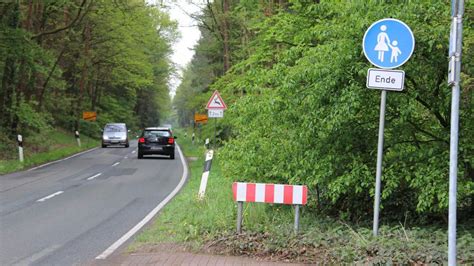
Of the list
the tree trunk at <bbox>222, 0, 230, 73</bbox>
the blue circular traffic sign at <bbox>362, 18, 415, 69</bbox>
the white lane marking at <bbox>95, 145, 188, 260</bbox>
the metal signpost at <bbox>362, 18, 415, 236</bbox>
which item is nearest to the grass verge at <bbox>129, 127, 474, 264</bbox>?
the white lane marking at <bbox>95, 145, 188, 260</bbox>

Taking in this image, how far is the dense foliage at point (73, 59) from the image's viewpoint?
25.4 metres

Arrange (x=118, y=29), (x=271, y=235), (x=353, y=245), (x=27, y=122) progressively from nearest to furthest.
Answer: (x=353, y=245) < (x=271, y=235) < (x=27, y=122) < (x=118, y=29)

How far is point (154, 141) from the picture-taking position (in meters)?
27.5

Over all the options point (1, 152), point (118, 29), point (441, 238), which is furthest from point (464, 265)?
point (118, 29)

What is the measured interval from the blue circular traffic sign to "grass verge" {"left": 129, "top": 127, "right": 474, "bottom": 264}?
2181mm

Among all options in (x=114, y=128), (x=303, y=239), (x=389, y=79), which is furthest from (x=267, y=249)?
(x=114, y=128)

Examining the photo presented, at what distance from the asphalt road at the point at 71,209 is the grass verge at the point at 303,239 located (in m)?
0.93

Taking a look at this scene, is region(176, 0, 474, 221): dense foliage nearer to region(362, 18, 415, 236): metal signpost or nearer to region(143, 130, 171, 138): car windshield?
region(362, 18, 415, 236): metal signpost

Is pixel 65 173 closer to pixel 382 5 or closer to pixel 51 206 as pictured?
pixel 51 206

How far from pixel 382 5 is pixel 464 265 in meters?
3.58

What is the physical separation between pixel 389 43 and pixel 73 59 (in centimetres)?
4007

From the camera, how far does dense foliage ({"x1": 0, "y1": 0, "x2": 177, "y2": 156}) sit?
25438 mm

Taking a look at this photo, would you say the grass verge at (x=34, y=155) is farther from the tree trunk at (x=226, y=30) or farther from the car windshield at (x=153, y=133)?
the tree trunk at (x=226, y=30)

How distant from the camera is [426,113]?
7.68m
